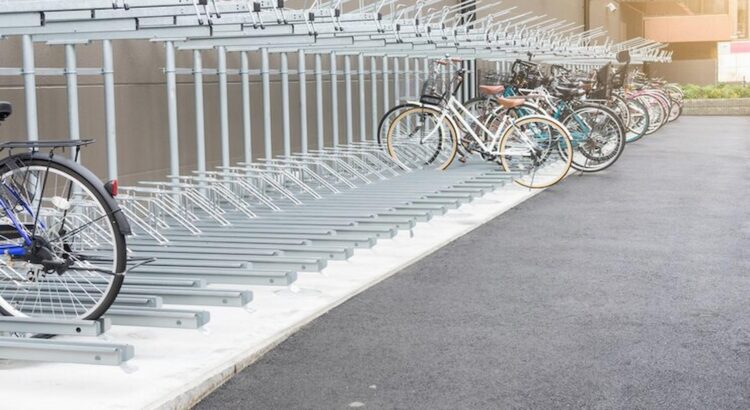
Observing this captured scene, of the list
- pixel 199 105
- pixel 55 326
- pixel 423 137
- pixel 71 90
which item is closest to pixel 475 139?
pixel 423 137

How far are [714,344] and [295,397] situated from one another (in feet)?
6.24

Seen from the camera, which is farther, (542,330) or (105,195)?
(542,330)

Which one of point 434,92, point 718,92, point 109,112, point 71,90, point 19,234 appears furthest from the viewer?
point 718,92

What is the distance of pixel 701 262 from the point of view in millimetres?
7000

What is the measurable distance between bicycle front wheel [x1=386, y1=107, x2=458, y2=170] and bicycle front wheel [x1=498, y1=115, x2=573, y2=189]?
24.3 inches

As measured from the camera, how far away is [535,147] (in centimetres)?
1127

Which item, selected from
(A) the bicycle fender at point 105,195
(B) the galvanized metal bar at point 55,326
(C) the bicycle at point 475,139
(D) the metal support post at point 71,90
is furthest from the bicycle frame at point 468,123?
(B) the galvanized metal bar at point 55,326

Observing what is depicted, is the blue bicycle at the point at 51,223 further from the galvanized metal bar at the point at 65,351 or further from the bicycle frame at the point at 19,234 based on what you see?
the galvanized metal bar at the point at 65,351

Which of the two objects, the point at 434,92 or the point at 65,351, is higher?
the point at 434,92

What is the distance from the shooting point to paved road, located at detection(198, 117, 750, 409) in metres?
4.07

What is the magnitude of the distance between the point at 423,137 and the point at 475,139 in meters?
0.56

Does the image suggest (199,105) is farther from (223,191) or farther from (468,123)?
(468,123)

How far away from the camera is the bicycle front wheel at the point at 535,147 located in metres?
11.2

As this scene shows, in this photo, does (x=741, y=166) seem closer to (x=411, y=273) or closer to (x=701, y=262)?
(x=701, y=262)
